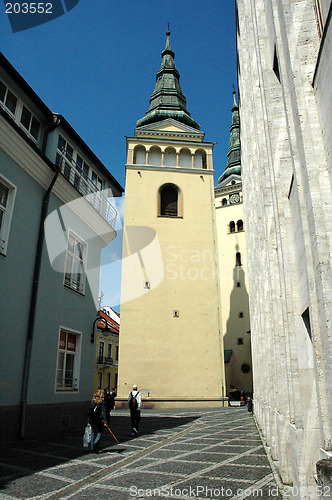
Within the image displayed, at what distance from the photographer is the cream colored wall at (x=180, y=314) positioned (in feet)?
71.7

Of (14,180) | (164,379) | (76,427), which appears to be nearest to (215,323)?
(164,379)

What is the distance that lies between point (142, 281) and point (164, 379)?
19.5 feet

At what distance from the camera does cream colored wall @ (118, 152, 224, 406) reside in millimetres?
21844

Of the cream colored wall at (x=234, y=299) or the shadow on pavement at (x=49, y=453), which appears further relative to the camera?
the cream colored wall at (x=234, y=299)

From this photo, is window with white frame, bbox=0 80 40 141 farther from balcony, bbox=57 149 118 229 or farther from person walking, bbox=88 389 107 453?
person walking, bbox=88 389 107 453

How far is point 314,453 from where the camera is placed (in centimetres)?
363

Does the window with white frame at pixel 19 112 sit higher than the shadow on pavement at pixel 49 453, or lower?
higher

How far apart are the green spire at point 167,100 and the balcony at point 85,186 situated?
1874 cm

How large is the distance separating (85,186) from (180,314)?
464 inches

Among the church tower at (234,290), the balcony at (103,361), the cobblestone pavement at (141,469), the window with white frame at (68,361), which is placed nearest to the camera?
the cobblestone pavement at (141,469)

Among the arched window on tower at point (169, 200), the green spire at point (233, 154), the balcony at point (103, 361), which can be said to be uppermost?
the green spire at point (233, 154)

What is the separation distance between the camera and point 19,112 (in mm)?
10875

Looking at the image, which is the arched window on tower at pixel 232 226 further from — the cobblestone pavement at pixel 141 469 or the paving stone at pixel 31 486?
the paving stone at pixel 31 486

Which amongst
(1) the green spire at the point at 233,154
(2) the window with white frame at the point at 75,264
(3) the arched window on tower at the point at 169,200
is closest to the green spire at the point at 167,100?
(3) the arched window on tower at the point at 169,200
